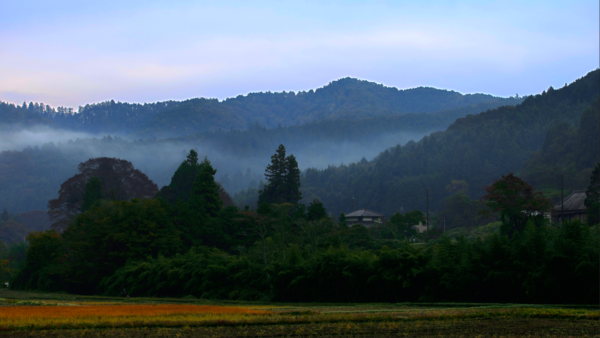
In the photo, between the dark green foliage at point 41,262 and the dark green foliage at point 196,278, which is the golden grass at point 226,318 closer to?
the dark green foliage at point 196,278

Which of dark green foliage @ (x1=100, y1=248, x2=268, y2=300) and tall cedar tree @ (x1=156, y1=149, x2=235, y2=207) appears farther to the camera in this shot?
tall cedar tree @ (x1=156, y1=149, x2=235, y2=207)

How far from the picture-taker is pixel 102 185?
8025 cm

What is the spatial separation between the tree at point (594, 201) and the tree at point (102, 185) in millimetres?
61152

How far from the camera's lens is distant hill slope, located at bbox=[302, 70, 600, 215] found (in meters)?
155

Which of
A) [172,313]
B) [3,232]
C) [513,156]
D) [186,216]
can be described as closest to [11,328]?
[172,313]

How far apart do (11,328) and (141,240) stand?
3347 cm

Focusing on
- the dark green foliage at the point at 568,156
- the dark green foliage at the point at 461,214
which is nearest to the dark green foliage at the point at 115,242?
the dark green foliage at the point at 461,214

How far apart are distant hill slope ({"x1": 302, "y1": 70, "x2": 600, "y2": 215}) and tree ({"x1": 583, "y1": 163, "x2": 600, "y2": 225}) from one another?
83.5 metres

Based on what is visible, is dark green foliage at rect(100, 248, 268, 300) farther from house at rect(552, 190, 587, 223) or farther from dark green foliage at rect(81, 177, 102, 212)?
house at rect(552, 190, 587, 223)

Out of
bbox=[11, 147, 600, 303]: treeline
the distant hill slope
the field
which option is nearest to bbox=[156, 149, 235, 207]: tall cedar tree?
bbox=[11, 147, 600, 303]: treeline

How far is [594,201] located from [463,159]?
344ft

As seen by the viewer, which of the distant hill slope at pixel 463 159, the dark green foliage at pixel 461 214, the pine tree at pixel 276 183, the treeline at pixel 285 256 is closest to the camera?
the treeline at pixel 285 256

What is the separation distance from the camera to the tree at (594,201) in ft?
191

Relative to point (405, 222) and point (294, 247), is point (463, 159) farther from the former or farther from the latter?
point (294, 247)
